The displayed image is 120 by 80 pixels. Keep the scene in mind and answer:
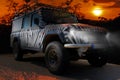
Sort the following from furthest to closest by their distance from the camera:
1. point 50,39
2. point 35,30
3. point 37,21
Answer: point 35,30 < point 37,21 < point 50,39

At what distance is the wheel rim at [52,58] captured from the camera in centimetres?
854

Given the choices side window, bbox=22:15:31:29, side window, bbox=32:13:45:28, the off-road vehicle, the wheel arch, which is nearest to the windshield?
the off-road vehicle

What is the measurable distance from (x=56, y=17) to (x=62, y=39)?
201 cm

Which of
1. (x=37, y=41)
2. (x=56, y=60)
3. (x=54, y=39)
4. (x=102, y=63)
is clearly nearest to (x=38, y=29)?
(x=37, y=41)

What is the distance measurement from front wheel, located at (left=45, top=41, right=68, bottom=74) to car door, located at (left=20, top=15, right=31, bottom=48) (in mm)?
2511

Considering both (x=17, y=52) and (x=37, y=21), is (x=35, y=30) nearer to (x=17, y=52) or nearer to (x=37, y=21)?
(x=37, y=21)

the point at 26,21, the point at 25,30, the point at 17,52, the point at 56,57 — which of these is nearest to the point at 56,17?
the point at 25,30

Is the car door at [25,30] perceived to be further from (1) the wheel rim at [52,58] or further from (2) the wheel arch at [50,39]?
(1) the wheel rim at [52,58]

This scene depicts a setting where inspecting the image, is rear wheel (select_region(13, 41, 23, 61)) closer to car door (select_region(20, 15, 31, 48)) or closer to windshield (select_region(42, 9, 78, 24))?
car door (select_region(20, 15, 31, 48))

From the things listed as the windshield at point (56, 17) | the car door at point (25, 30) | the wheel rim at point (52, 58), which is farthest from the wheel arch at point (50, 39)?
the car door at point (25, 30)

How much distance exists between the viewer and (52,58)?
28.5ft

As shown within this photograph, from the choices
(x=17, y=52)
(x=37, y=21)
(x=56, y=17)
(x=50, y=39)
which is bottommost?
(x=17, y=52)

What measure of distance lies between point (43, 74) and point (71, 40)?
4.56 ft

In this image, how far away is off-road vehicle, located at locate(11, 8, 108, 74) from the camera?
8148 millimetres
